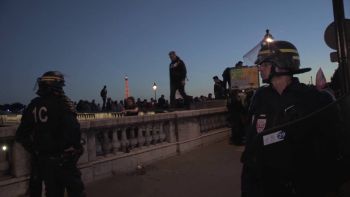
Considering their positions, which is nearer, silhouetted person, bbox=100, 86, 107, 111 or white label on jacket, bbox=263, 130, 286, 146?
white label on jacket, bbox=263, 130, 286, 146

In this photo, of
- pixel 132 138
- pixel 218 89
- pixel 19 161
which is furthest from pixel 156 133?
pixel 218 89

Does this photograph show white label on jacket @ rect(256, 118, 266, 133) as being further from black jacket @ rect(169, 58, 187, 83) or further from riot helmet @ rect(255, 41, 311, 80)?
black jacket @ rect(169, 58, 187, 83)

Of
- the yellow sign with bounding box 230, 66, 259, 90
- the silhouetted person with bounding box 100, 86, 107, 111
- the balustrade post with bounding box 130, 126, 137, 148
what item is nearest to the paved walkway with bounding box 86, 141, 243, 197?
the balustrade post with bounding box 130, 126, 137, 148

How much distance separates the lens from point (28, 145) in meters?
4.40

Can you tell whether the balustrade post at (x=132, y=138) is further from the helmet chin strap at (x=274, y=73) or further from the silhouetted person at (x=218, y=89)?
the silhouetted person at (x=218, y=89)

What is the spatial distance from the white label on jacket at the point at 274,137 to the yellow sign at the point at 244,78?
39.1 ft

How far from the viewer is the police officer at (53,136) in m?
4.21

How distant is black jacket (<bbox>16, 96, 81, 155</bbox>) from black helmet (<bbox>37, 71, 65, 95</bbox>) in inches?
3.2

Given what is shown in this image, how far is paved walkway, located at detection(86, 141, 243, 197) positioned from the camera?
6562 millimetres

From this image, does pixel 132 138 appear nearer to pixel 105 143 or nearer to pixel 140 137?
pixel 140 137

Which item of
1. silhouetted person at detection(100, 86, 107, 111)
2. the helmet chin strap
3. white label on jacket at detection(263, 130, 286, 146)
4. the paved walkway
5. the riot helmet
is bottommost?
the paved walkway

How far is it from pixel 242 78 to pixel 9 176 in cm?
963

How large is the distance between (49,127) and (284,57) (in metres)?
2.62

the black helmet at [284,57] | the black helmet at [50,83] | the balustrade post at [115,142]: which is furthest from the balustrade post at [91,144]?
the black helmet at [284,57]
